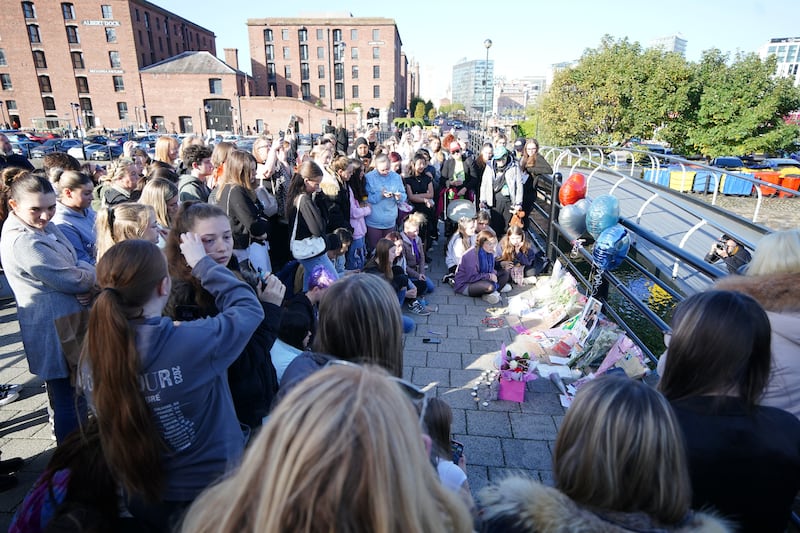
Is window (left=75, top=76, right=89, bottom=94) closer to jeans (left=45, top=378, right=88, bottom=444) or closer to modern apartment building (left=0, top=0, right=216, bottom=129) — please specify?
modern apartment building (left=0, top=0, right=216, bottom=129)

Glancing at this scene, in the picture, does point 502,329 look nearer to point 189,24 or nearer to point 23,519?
point 23,519

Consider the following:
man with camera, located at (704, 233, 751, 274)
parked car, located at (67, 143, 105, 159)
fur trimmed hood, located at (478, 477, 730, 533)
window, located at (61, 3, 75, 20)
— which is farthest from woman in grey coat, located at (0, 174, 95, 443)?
window, located at (61, 3, 75, 20)

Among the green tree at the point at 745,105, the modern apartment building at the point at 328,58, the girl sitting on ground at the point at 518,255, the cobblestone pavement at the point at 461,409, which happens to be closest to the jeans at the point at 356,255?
the cobblestone pavement at the point at 461,409

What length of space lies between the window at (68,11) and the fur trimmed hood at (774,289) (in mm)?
64580

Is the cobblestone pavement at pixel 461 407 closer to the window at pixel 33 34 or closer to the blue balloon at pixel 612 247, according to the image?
the blue balloon at pixel 612 247

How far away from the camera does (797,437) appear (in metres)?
1.55

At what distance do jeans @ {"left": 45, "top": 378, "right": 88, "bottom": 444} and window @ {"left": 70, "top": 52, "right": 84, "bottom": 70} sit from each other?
61476 mm

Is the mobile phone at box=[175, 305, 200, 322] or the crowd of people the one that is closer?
the crowd of people

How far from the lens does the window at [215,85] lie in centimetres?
4960

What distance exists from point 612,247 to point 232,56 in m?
62.3

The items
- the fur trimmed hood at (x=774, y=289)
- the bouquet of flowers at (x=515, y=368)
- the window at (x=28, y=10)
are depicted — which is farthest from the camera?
the window at (x=28, y=10)

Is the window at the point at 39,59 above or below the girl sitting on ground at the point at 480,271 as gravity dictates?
above

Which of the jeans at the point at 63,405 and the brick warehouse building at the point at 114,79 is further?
the brick warehouse building at the point at 114,79

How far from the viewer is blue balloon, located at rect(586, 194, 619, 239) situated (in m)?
5.03
